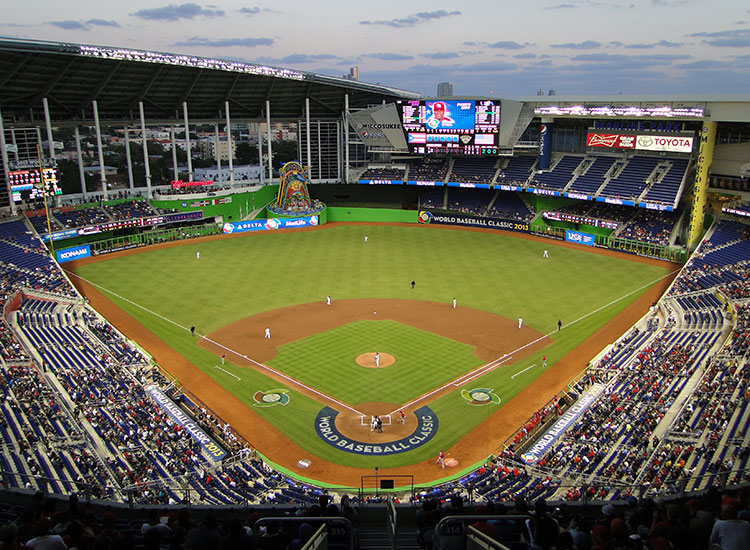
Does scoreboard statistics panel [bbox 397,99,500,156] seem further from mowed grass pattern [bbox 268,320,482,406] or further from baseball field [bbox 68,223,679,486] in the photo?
mowed grass pattern [bbox 268,320,482,406]

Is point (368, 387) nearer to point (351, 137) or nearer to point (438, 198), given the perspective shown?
point (438, 198)

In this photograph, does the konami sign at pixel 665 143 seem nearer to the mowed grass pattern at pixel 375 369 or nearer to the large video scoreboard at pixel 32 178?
the mowed grass pattern at pixel 375 369

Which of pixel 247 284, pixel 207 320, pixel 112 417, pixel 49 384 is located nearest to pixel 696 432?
pixel 112 417

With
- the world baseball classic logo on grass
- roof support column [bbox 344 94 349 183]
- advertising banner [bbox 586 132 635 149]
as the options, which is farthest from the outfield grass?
roof support column [bbox 344 94 349 183]

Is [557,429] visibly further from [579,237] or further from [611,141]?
[611,141]

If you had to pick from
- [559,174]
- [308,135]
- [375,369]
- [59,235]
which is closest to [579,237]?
[559,174]

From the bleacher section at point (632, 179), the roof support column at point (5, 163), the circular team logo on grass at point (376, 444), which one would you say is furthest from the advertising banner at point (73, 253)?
the bleacher section at point (632, 179)
